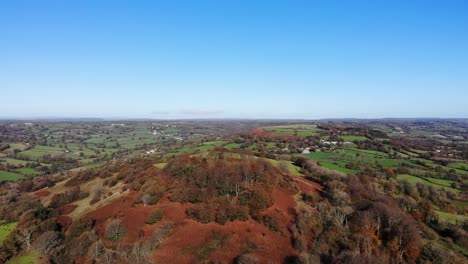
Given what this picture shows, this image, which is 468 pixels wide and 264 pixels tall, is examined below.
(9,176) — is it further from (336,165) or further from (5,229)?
(336,165)

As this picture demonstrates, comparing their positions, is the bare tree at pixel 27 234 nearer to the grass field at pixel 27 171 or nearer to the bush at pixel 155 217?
the bush at pixel 155 217

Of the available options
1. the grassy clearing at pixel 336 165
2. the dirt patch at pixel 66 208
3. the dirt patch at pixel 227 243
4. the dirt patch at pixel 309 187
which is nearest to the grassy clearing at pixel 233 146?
the grassy clearing at pixel 336 165

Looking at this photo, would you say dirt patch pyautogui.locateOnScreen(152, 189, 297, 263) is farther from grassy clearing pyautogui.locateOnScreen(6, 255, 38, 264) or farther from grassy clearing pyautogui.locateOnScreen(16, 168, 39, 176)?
grassy clearing pyautogui.locateOnScreen(16, 168, 39, 176)

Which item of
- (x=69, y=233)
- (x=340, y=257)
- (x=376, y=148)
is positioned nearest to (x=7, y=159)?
(x=69, y=233)

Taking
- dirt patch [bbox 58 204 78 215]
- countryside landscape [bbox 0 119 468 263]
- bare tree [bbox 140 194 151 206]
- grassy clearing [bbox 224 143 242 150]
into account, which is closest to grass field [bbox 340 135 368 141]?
grassy clearing [bbox 224 143 242 150]

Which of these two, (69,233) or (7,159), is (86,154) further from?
(69,233)

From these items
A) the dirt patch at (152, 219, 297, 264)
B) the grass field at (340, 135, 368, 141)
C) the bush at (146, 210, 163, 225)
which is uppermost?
the grass field at (340, 135, 368, 141)

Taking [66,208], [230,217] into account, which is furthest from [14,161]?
[230,217]
